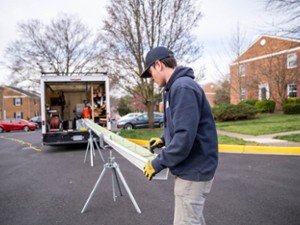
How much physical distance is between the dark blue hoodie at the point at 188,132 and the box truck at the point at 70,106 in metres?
7.34

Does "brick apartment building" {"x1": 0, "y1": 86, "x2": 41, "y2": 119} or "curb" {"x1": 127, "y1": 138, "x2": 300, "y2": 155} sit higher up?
"brick apartment building" {"x1": 0, "y1": 86, "x2": 41, "y2": 119}

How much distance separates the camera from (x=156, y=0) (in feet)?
44.2

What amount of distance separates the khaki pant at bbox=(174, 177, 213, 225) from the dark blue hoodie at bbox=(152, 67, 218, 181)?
0.19 ft

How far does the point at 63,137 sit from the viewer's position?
10109 mm

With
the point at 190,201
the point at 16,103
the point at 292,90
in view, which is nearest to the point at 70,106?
the point at 190,201

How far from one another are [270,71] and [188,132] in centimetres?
2283

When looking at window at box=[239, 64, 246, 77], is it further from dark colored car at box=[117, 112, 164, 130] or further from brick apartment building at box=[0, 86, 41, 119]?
brick apartment building at box=[0, 86, 41, 119]

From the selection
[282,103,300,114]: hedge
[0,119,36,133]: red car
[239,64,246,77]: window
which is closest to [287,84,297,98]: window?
[239,64,246,77]: window

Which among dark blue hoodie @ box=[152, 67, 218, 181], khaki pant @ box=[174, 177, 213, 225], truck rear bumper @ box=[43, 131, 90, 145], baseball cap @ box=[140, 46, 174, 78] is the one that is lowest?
truck rear bumper @ box=[43, 131, 90, 145]

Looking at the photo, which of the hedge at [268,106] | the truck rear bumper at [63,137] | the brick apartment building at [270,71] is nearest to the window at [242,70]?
the brick apartment building at [270,71]

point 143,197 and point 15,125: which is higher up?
point 15,125

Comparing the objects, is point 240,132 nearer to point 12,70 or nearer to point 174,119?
point 174,119

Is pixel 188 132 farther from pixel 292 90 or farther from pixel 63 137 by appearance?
pixel 292 90

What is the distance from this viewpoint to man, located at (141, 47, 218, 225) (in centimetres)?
183
